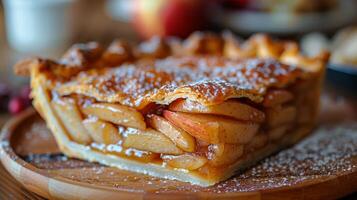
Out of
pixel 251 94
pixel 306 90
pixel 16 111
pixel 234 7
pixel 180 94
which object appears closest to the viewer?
pixel 180 94

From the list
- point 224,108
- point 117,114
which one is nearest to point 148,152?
point 117,114

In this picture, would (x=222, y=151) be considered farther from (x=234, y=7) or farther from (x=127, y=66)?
(x=234, y=7)

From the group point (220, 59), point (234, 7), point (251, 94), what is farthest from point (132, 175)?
point (234, 7)

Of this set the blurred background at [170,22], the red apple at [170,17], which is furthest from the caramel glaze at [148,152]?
the red apple at [170,17]

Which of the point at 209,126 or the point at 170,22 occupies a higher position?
the point at 170,22

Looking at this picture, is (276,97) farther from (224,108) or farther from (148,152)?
(148,152)

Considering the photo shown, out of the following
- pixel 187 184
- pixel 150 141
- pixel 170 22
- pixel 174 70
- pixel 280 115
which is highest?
pixel 170 22

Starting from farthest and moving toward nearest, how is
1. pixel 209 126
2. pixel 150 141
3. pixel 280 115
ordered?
pixel 280 115 < pixel 150 141 < pixel 209 126

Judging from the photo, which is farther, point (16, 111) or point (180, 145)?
point (16, 111)
